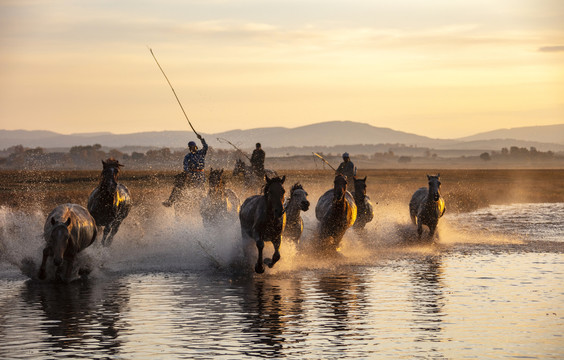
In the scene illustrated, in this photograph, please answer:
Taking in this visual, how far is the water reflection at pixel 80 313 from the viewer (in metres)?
11.5

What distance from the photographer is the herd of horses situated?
16.6m

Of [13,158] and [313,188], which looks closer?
[313,188]

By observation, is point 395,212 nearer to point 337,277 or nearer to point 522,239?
point 522,239

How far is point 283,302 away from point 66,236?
14.4 ft

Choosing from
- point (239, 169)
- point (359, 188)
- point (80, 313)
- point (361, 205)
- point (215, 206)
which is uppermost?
point (239, 169)

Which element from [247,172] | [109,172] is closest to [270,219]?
[109,172]

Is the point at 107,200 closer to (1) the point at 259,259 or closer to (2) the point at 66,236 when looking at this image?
(2) the point at 66,236

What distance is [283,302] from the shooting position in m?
14.5

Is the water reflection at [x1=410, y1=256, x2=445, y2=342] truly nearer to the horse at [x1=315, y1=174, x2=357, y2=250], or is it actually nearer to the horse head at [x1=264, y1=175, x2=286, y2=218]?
the horse at [x1=315, y1=174, x2=357, y2=250]

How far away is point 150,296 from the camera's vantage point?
50.2ft

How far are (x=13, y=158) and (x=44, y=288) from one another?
131822mm

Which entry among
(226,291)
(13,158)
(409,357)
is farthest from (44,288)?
(13,158)

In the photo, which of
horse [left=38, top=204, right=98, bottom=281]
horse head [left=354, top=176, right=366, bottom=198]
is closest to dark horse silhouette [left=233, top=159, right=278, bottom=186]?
horse head [left=354, top=176, right=366, bottom=198]

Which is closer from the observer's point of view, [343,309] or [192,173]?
[343,309]
